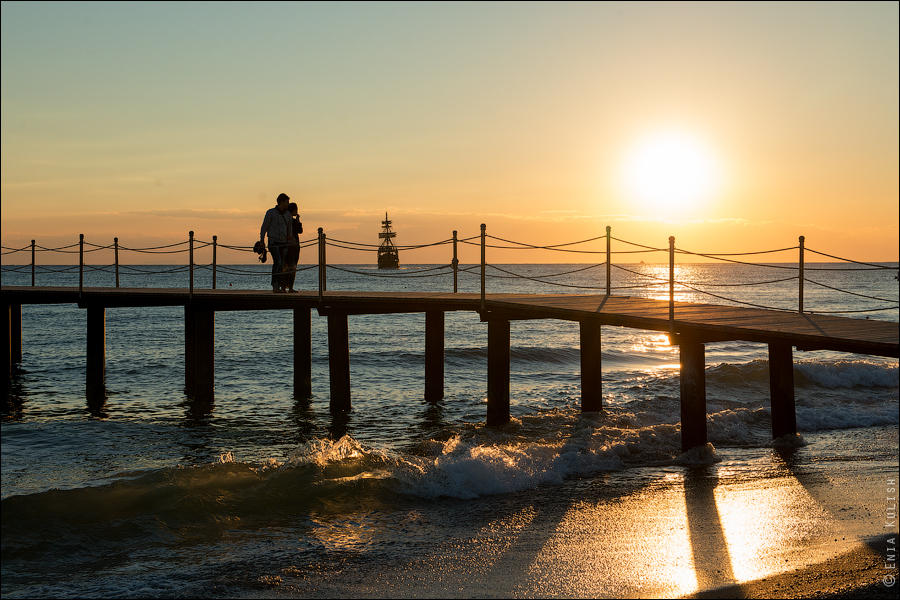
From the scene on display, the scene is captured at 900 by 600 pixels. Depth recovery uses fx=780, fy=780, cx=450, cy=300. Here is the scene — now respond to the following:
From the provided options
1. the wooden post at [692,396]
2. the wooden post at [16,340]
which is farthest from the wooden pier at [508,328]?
the wooden post at [16,340]

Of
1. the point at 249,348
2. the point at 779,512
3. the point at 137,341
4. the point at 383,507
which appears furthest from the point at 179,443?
the point at 137,341

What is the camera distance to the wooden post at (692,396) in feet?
37.2

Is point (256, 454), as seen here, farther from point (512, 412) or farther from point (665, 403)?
point (665, 403)

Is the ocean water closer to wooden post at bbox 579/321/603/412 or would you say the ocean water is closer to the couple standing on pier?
wooden post at bbox 579/321/603/412

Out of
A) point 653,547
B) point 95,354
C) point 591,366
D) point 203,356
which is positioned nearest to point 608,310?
point 591,366

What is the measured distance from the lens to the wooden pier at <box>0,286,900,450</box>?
33.8ft

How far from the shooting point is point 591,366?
15.0 meters

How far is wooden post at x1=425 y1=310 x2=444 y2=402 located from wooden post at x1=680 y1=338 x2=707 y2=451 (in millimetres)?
7786

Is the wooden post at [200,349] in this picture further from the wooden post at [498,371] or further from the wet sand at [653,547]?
the wet sand at [653,547]

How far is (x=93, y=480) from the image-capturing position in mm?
10922

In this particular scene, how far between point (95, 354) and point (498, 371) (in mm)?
10651

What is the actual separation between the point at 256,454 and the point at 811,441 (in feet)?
31.2

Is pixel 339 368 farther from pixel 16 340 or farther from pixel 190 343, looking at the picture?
pixel 16 340

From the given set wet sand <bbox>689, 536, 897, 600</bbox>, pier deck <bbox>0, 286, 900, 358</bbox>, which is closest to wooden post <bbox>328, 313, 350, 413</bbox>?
pier deck <bbox>0, 286, 900, 358</bbox>
